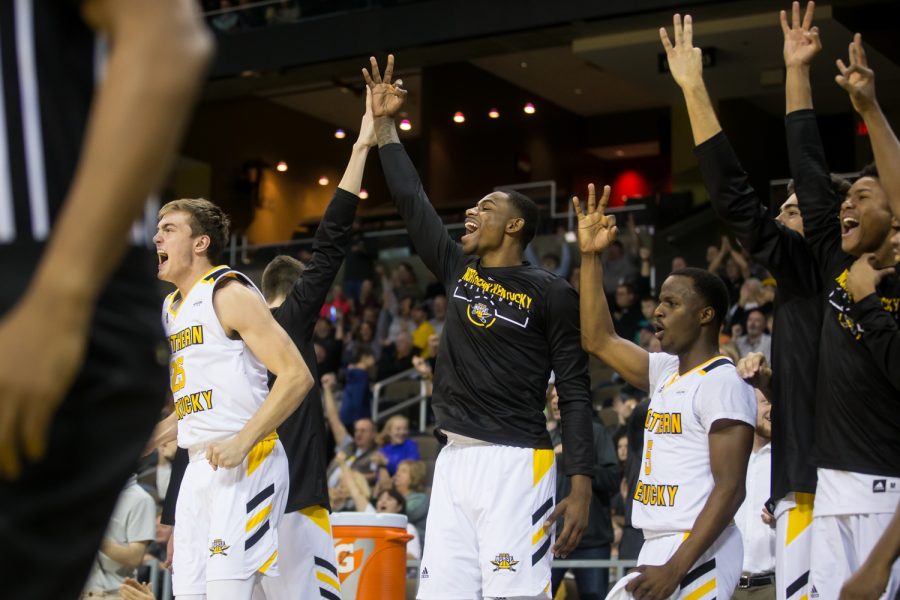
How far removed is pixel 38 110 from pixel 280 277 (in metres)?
4.90

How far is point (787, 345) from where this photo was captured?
4574 millimetres

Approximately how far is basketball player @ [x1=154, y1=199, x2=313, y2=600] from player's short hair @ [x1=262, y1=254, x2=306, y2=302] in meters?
1.27

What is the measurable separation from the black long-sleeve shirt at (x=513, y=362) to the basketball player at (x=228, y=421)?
79cm

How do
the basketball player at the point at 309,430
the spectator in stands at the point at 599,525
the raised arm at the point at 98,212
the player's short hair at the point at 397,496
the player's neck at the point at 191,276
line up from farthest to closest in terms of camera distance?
the player's short hair at the point at 397,496
the spectator in stands at the point at 599,525
the basketball player at the point at 309,430
the player's neck at the point at 191,276
the raised arm at the point at 98,212

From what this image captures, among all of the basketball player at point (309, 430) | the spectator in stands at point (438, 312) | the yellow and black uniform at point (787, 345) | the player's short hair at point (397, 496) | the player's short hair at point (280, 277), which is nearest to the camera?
the yellow and black uniform at point (787, 345)

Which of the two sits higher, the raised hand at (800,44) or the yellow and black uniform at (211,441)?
the raised hand at (800,44)

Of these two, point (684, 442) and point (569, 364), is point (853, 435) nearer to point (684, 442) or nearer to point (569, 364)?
point (684, 442)

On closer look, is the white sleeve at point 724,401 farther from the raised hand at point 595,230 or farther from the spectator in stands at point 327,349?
the spectator in stands at point 327,349

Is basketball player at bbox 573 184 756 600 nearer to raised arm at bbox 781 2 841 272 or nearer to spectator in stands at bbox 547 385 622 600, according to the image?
raised arm at bbox 781 2 841 272

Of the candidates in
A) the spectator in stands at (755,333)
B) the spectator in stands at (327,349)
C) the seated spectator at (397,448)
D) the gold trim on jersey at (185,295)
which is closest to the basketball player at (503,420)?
the gold trim on jersey at (185,295)

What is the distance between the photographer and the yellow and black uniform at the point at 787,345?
442cm

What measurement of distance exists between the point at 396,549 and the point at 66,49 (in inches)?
213

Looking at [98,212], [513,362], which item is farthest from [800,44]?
[98,212]

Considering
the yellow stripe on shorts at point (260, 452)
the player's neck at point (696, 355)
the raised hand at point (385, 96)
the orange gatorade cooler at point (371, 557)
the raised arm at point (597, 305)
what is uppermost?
the raised hand at point (385, 96)
